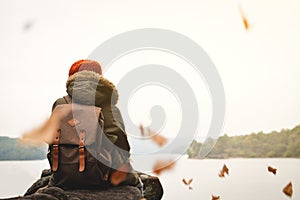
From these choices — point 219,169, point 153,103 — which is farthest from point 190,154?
point 153,103

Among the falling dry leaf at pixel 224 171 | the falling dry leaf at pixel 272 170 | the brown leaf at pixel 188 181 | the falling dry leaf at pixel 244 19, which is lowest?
the brown leaf at pixel 188 181

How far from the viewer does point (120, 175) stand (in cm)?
162

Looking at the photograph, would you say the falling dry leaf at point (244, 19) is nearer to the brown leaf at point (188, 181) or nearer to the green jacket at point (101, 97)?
the brown leaf at point (188, 181)

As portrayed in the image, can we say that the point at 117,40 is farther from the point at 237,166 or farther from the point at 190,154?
the point at 237,166

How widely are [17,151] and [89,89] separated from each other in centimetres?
171

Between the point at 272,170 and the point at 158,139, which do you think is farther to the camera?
the point at 272,170

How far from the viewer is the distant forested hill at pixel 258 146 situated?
9.65 feet

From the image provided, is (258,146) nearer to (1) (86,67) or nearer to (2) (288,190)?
(2) (288,190)

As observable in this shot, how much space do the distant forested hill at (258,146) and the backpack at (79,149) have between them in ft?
4.91

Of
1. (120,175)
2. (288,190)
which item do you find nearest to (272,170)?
(288,190)

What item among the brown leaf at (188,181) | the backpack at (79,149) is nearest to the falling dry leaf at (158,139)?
the brown leaf at (188,181)

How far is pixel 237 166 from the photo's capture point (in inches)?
121

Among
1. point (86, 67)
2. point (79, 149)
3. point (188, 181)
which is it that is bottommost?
point (188, 181)

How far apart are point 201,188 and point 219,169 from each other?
1.11 feet
